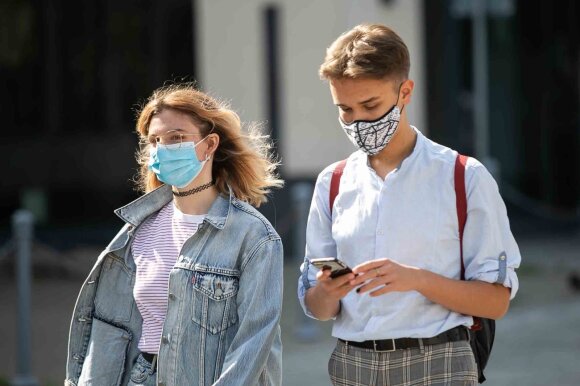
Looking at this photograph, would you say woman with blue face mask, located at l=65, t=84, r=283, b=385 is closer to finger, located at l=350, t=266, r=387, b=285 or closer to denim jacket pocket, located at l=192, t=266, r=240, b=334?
denim jacket pocket, located at l=192, t=266, r=240, b=334

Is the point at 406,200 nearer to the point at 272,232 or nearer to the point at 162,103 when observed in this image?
the point at 272,232

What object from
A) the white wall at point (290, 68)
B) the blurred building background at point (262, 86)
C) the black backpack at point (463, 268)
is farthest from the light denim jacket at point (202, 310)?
the white wall at point (290, 68)

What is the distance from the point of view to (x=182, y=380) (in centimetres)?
362

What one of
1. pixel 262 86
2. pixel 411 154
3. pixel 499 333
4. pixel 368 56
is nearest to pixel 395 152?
pixel 411 154

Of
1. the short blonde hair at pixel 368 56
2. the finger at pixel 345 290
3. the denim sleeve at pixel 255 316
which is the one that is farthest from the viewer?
the denim sleeve at pixel 255 316

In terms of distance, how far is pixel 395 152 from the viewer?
363cm

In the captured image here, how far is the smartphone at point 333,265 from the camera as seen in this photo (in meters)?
3.26

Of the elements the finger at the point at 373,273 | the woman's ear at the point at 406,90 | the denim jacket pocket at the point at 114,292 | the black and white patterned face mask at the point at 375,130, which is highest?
the woman's ear at the point at 406,90

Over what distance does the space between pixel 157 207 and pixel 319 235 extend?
1.83 ft

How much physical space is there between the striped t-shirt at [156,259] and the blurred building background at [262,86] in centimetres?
948

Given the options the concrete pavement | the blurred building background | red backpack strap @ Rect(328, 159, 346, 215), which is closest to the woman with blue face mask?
red backpack strap @ Rect(328, 159, 346, 215)

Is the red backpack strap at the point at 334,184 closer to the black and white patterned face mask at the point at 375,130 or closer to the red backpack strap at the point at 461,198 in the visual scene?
the black and white patterned face mask at the point at 375,130

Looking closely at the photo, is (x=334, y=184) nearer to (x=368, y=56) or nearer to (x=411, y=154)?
(x=411, y=154)

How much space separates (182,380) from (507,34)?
13.4 m
